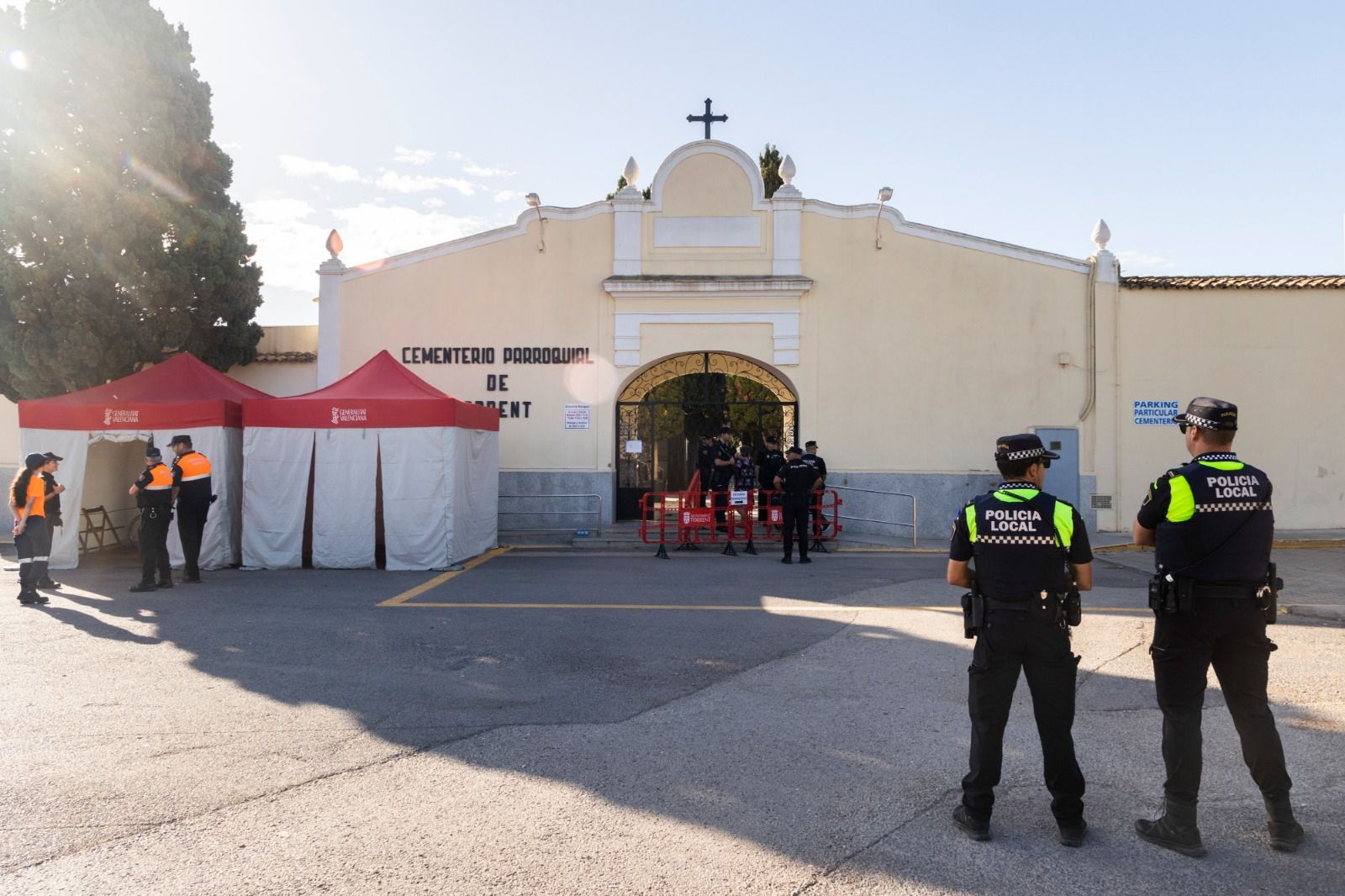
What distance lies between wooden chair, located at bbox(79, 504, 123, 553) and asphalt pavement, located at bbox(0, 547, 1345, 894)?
20.7 ft

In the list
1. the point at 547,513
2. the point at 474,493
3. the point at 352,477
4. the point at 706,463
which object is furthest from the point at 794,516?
the point at 352,477

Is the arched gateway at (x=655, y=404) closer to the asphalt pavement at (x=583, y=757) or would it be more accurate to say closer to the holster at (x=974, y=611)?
the asphalt pavement at (x=583, y=757)

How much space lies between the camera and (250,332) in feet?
58.7

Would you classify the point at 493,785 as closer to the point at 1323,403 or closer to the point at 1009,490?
the point at 1009,490

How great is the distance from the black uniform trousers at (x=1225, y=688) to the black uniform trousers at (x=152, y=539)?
10.8 metres

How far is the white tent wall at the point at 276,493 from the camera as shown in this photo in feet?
42.6

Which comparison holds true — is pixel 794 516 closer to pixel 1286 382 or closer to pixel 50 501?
pixel 50 501

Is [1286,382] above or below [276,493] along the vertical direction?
above

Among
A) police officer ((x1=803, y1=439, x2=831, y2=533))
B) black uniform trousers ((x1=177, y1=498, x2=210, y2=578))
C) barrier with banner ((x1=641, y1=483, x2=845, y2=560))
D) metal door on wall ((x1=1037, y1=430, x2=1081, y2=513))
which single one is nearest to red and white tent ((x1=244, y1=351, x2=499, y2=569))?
black uniform trousers ((x1=177, y1=498, x2=210, y2=578))

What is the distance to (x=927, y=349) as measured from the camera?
57.0ft

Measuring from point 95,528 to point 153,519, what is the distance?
5.31 metres

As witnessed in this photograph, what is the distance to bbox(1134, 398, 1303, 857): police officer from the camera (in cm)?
385

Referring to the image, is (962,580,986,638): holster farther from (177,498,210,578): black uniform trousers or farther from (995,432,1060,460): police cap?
(177,498,210,578): black uniform trousers

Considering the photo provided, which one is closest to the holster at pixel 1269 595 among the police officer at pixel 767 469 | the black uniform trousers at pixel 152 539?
the black uniform trousers at pixel 152 539
